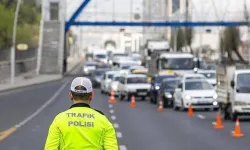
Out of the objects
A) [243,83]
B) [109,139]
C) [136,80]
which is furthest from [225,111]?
[109,139]

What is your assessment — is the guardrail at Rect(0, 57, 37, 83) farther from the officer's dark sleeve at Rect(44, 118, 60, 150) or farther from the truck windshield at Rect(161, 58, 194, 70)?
the officer's dark sleeve at Rect(44, 118, 60, 150)

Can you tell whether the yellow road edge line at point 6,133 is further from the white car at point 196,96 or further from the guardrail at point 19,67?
the guardrail at point 19,67

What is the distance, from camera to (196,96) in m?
38.4

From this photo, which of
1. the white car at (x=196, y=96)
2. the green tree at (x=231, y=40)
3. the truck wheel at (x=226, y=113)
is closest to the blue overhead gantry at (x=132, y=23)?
the green tree at (x=231, y=40)

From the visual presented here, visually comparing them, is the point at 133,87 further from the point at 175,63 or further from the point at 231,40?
the point at 231,40

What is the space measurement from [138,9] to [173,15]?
26.9 feet

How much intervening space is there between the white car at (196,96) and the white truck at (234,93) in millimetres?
4515

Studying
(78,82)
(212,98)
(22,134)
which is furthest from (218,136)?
(78,82)

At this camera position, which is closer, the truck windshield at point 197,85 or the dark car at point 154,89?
the truck windshield at point 197,85

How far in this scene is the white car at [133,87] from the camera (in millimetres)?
51625

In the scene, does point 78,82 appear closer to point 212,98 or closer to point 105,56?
point 212,98

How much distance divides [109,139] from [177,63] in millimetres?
50215

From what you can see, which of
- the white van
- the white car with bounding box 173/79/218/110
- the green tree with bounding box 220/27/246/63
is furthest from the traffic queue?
the white van

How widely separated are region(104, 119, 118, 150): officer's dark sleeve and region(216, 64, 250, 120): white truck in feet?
78.6
